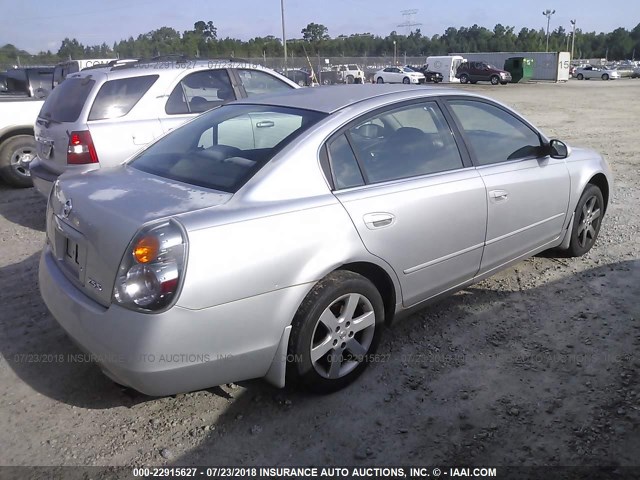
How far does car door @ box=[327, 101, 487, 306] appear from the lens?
311 centimetres

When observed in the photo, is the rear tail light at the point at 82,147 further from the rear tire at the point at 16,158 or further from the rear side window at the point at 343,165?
the rear side window at the point at 343,165

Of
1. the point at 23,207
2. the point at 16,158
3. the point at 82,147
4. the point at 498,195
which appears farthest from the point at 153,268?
the point at 16,158

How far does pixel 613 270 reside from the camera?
4723mm

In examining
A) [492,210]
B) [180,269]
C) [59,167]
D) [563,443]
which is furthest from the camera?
[59,167]

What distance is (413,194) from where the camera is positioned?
129 inches

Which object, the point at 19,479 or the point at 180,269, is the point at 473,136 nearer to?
the point at 180,269

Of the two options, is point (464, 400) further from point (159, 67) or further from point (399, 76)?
point (399, 76)

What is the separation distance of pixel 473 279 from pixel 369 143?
4.12ft

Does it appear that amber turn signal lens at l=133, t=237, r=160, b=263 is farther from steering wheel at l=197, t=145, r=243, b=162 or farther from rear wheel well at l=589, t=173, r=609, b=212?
rear wheel well at l=589, t=173, r=609, b=212

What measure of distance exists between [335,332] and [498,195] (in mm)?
1536

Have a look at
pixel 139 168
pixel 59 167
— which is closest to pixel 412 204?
pixel 139 168

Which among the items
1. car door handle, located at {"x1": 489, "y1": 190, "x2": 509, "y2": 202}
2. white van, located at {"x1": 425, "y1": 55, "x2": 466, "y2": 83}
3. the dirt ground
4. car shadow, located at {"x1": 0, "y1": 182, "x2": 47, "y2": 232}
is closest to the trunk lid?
the dirt ground

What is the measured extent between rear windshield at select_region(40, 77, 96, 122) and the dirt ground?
231 cm

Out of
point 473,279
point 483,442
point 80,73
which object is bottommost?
point 483,442
